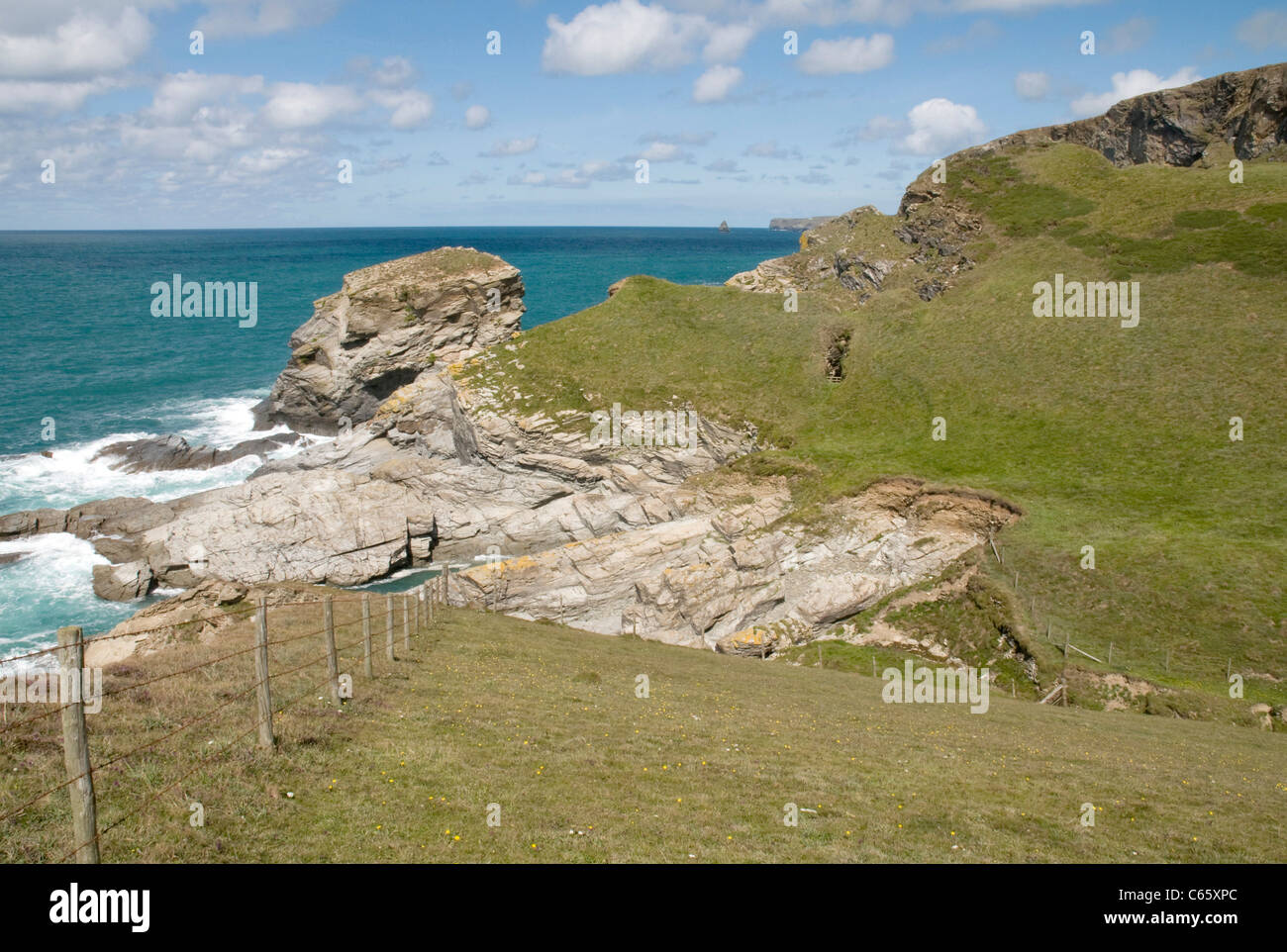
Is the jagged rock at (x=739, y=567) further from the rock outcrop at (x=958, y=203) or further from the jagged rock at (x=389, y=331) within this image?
the rock outcrop at (x=958, y=203)

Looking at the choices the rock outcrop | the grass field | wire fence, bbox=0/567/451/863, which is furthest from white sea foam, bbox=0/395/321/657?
the rock outcrop

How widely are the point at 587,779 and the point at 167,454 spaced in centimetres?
7730

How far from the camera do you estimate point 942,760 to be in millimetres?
19891

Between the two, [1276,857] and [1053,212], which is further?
[1053,212]

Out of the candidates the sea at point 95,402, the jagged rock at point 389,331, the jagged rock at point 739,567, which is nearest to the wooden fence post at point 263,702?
the jagged rock at point 739,567

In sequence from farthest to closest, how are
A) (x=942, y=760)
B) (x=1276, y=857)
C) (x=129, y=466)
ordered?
(x=129, y=466) < (x=942, y=760) < (x=1276, y=857)

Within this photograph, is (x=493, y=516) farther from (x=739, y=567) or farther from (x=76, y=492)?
(x=76, y=492)

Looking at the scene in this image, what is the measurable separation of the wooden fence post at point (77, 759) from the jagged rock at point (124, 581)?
5148 cm

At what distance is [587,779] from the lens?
14961 mm

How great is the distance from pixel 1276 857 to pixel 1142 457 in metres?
38.4

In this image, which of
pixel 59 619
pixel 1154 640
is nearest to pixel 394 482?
pixel 59 619

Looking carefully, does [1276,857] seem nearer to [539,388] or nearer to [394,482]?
[539,388]

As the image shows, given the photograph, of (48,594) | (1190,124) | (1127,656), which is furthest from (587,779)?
(1190,124)
